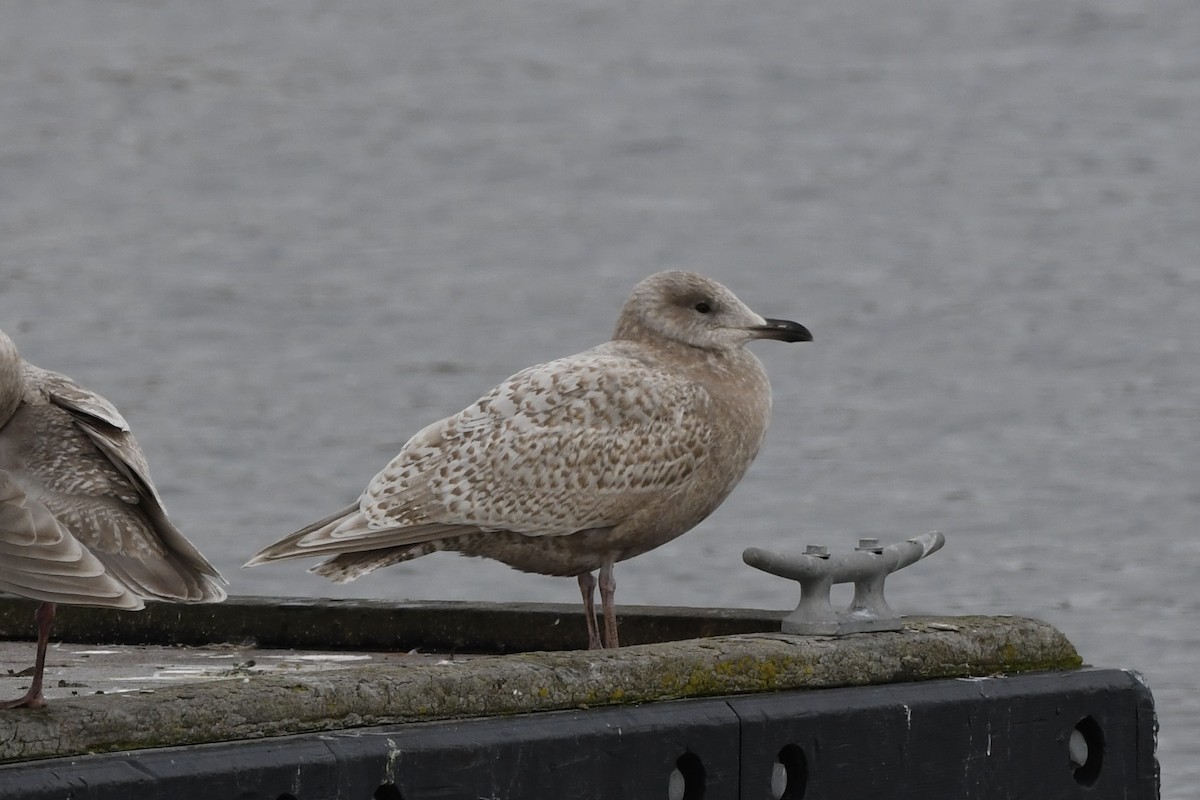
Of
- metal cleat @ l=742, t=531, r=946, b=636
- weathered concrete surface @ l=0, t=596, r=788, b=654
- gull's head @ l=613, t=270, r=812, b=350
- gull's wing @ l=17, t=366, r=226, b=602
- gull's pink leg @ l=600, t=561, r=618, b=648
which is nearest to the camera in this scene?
gull's wing @ l=17, t=366, r=226, b=602

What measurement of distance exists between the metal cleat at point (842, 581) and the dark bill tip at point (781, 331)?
1.08m

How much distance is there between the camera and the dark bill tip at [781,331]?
864 centimetres

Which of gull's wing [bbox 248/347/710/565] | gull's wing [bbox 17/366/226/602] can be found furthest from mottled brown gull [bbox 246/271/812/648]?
gull's wing [bbox 17/366/226/602]

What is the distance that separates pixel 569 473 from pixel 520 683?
4.60 ft

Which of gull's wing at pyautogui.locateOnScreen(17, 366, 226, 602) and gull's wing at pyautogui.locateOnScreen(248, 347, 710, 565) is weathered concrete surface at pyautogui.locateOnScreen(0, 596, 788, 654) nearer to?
gull's wing at pyautogui.locateOnScreen(248, 347, 710, 565)

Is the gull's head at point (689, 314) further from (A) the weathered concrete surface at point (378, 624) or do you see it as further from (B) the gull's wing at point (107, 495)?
(B) the gull's wing at point (107, 495)

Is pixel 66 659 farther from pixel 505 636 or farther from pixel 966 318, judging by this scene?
pixel 966 318

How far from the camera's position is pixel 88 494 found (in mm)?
6898

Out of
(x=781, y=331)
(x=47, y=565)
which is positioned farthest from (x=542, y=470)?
(x=47, y=565)

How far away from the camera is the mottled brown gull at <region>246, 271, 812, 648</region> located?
822cm

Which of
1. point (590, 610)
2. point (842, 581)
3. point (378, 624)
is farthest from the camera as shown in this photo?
point (378, 624)

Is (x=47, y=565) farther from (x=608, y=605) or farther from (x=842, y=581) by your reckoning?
(x=842, y=581)

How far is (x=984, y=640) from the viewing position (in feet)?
25.5

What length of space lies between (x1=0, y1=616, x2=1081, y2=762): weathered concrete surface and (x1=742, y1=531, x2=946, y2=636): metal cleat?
0.19 feet
